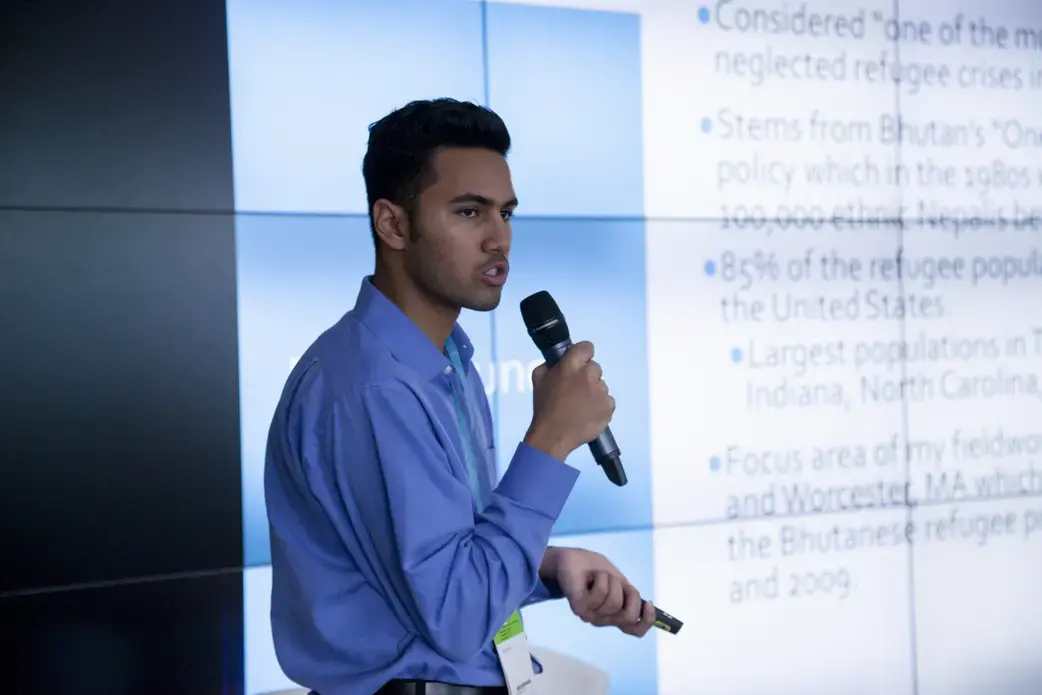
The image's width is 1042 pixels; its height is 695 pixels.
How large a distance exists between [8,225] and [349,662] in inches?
66.9

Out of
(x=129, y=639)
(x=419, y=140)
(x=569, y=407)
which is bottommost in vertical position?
(x=129, y=639)

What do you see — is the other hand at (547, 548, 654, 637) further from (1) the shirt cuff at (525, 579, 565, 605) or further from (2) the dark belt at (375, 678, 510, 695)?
(2) the dark belt at (375, 678, 510, 695)

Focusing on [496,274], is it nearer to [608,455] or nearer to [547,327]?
[547,327]

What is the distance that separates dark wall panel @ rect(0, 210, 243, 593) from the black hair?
127 centimetres

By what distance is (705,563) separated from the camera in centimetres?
320

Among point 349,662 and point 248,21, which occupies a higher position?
point 248,21

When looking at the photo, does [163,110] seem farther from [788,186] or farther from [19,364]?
[788,186]

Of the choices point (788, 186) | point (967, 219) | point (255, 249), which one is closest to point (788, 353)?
point (788, 186)

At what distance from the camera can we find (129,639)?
8.62 feet

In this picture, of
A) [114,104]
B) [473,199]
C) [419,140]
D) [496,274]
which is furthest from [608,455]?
[114,104]

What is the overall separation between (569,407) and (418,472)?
0.22 m

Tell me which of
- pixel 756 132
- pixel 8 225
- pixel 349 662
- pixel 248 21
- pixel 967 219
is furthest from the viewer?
Result: pixel 967 219

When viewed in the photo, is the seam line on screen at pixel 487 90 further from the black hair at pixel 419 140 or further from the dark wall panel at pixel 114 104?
the black hair at pixel 419 140

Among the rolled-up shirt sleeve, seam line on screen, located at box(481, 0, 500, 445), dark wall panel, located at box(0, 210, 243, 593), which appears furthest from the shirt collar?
seam line on screen, located at box(481, 0, 500, 445)
